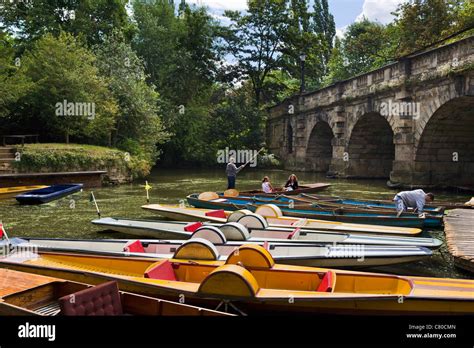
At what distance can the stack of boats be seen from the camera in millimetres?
4504

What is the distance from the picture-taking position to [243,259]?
207 inches

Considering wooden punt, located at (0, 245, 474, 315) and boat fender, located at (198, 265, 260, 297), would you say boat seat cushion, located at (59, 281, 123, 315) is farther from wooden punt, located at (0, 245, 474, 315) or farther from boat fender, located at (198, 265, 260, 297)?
boat fender, located at (198, 265, 260, 297)

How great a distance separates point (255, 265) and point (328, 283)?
35.2 inches

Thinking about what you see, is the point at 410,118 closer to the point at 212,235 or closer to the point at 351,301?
the point at 212,235

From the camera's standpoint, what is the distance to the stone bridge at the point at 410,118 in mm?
15977

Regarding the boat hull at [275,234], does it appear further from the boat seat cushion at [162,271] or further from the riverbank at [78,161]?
the riverbank at [78,161]

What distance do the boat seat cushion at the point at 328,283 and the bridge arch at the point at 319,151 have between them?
86.8 ft

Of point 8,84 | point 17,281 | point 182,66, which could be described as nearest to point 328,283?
point 17,281

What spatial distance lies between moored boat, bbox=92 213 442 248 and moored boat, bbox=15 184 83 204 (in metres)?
5.23

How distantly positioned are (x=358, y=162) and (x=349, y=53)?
66.9ft

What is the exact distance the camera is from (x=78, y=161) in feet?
63.4

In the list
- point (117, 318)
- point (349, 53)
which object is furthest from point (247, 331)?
point (349, 53)

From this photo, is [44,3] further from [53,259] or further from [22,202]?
[53,259]

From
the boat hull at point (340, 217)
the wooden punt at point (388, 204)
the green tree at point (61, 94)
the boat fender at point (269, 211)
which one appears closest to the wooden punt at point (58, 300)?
the boat fender at point (269, 211)
